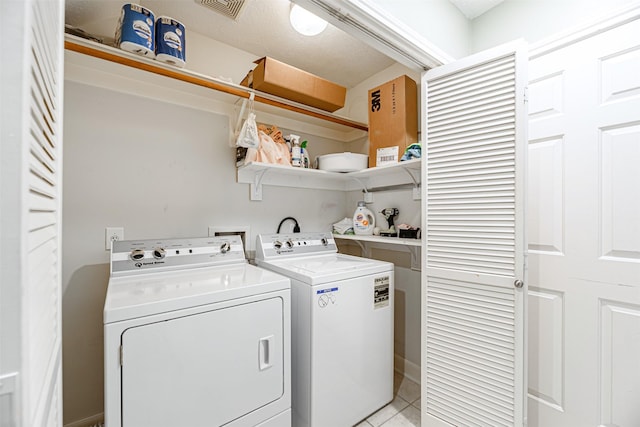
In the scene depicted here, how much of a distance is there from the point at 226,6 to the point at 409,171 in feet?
5.42

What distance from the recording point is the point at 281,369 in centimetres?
141

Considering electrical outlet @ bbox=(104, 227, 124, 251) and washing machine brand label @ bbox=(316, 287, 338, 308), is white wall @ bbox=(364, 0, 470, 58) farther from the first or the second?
electrical outlet @ bbox=(104, 227, 124, 251)

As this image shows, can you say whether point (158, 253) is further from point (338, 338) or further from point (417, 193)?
point (417, 193)

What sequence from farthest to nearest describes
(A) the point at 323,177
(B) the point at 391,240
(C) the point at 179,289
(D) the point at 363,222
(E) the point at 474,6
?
(A) the point at 323,177 → (D) the point at 363,222 → (B) the point at 391,240 → (E) the point at 474,6 → (C) the point at 179,289

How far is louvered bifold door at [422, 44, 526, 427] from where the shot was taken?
1.32 metres

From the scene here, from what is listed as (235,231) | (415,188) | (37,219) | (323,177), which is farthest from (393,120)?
(37,219)

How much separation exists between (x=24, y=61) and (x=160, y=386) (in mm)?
1156

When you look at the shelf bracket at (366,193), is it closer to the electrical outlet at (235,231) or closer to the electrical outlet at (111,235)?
the electrical outlet at (235,231)

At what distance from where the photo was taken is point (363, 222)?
2.35 meters

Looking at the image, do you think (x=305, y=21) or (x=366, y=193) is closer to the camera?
(x=305, y=21)

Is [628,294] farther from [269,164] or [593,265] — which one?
[269,164]

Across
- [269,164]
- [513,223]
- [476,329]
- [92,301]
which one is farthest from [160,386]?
[513,223]

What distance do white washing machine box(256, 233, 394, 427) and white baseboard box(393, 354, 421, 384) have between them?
1.23ft

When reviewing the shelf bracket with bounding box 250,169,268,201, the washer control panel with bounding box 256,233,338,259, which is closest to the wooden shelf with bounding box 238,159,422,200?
the shelf bracket with bounding box 250,169,268,201
